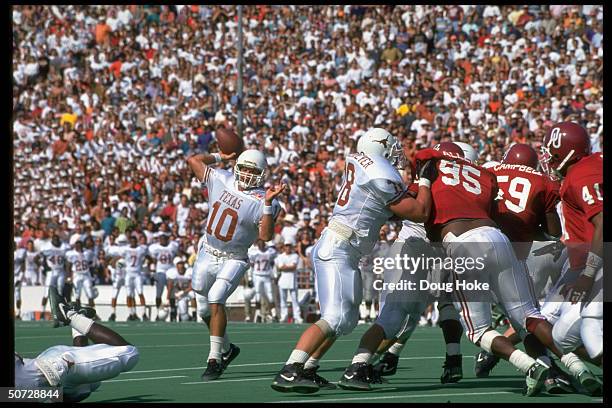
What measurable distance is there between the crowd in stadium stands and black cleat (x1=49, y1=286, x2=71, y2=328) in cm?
1296

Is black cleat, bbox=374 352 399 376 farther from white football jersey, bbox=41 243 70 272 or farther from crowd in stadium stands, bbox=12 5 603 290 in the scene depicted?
white football jersey, bbox=41 243 70 272

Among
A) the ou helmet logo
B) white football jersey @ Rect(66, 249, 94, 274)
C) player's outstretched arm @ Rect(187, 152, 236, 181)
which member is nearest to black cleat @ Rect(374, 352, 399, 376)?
player's outstretched arm @ Rect(187, 152, 236, 181)

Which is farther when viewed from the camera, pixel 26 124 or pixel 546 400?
pixel 26 124

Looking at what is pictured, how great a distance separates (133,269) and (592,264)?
16.3 metres

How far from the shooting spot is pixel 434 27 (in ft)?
88.2

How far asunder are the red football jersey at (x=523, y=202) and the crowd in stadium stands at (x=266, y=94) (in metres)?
11.3

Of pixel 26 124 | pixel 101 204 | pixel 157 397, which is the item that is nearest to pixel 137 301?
pixel 101 204

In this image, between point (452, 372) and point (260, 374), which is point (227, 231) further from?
point (452, 372)

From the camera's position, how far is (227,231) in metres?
10.9

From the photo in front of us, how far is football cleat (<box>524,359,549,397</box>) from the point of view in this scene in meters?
8.29

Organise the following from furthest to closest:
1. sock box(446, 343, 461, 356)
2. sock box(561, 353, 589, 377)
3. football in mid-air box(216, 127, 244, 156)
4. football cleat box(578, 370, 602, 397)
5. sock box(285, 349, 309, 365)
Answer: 1. football in mid-air box(216, 127, 244, 156)
2. sock box(446, 343, 461, 356)
3. sock box(285, 349, 309, 365)
4. sock box(561, 353, 589, 377)
5. football cleat box(578, 370, 602, 397)

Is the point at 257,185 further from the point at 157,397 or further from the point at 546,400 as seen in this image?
the point at 546,400

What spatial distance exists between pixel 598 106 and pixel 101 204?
10714 mm

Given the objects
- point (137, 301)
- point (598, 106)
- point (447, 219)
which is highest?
point (598, 106)
